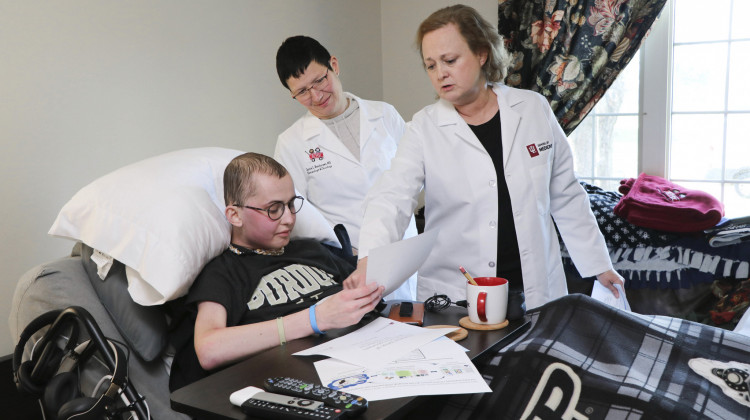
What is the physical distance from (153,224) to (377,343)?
67 centimetres

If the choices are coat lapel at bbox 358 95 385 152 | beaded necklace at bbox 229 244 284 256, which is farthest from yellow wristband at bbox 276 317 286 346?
coat lapel at bbox 358 95 385 152

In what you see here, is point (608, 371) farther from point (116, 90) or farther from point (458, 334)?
point (116, 90)

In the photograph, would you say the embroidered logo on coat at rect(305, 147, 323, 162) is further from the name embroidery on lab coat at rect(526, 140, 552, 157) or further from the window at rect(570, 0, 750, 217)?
the window at rect(570, 0, 750, 217)

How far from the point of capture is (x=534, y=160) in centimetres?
180

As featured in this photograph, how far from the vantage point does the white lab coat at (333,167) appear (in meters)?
2.34

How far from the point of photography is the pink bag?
266 cm

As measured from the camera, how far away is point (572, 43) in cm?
325

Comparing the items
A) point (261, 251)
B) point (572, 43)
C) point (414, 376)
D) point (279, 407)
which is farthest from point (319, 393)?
point (572, 43)

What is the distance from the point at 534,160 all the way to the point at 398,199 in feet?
1.37

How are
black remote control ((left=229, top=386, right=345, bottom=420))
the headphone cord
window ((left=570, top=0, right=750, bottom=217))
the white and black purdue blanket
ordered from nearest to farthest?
black remote control ((left=229, top=386, right=345, bottom=420)) → the white and black purdue blanket → the headphone cord → window ((left=570, top=0, right=750, bottom=217))

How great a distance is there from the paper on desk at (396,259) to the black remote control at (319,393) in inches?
11.8

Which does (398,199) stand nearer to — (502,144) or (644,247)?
(502,144)

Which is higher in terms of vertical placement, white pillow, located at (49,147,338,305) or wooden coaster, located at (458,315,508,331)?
white pillow, located at (49,147,338,305)

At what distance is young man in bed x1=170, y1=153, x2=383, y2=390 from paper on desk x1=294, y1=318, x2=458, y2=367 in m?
Answer: 0.05
